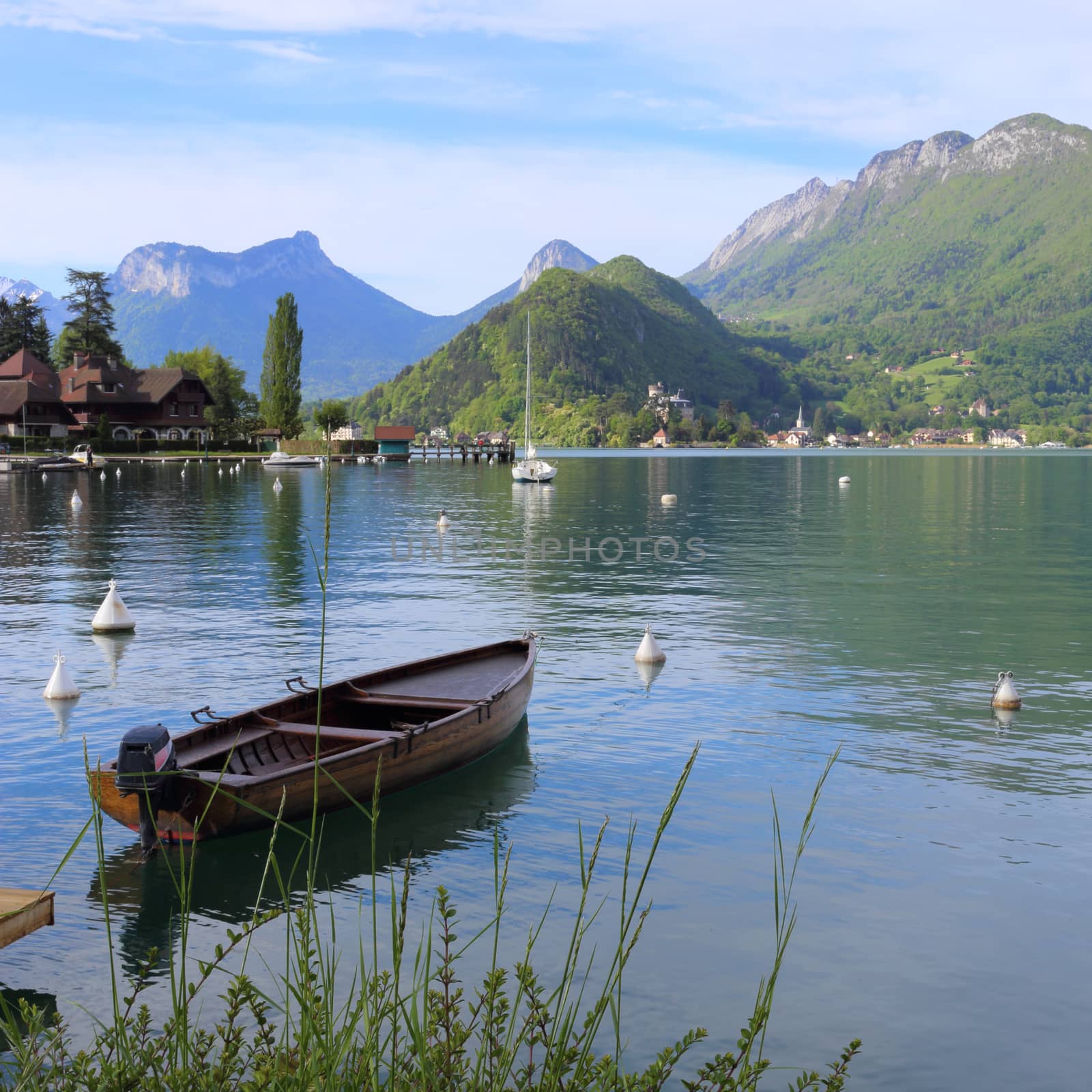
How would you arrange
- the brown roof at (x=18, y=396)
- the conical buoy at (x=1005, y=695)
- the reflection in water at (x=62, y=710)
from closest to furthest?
1. the reflection in water at (x=62, y=710)
2. the conical buoy at (x=1005, y=695)
3. the brown roof at (x=18, y=396)

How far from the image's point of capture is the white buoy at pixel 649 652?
22.7 m

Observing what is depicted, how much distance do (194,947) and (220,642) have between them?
1523cm

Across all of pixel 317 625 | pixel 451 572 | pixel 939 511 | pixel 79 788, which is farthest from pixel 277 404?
pixel 79 788

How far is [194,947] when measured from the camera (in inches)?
421

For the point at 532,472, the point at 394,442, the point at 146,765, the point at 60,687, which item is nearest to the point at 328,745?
the point at 146,765

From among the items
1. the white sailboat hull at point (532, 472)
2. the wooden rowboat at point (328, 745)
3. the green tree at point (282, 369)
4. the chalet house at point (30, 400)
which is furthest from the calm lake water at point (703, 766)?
the green tree at point (282, 369)

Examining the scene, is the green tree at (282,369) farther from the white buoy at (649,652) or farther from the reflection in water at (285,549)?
the white buoy at (649,652)

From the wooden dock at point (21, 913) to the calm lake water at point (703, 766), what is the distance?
0.77 meters

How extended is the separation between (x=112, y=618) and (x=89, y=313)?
13211cm

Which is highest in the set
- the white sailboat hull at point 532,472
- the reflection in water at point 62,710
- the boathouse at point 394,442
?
the boathouse at point 394,442

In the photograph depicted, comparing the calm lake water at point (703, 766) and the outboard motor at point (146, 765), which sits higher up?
the outboard motor at point (146, 765)

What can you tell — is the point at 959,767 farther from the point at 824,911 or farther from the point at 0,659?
the point at 0,659

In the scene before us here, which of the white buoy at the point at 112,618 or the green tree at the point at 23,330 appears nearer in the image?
the white buoy at the point at 112,618

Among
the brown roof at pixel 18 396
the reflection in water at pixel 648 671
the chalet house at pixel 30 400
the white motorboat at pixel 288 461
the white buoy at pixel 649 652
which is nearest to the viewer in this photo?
the reflection in water at pixel 648 671
